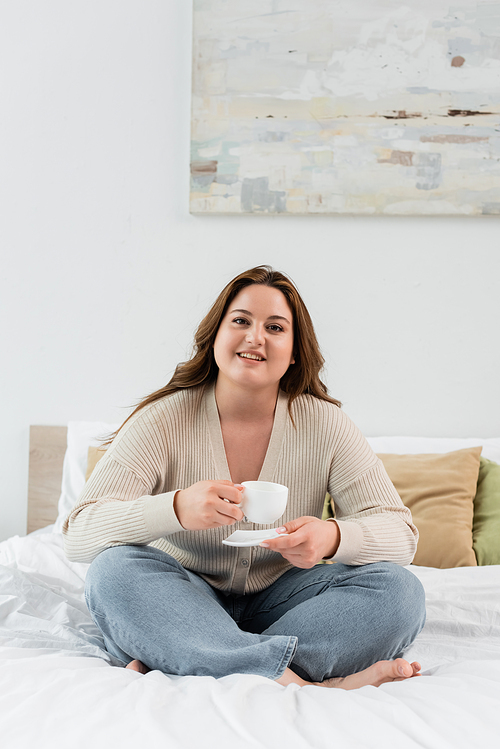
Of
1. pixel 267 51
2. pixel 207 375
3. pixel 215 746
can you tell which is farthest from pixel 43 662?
pixel 267 51

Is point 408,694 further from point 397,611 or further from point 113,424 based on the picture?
point 113,424

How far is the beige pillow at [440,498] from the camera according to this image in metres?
1.61

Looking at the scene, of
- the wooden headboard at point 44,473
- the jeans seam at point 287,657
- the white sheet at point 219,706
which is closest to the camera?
the white sheet at point 219,706

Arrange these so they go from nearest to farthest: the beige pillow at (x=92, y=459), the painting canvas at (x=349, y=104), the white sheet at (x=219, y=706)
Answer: the white sheet at (x=219, y=706), the beige pillow at (x=92, y=459), the painting canvas at (x=349, y=104)

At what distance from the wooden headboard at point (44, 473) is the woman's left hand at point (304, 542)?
4.46 feet

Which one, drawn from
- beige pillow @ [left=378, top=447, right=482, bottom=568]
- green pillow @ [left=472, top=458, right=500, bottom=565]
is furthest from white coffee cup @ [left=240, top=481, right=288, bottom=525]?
green pillow @ [left=472, top=458, right=500, bottom=565]

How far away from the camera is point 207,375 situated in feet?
4.49

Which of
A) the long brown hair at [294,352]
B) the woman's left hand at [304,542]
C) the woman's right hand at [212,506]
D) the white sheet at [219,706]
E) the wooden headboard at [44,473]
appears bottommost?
the wooden headboard at [44,473]

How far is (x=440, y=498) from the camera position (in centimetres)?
168

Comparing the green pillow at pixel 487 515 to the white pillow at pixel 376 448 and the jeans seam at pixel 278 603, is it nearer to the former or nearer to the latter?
the white pillow at pixel 376 448

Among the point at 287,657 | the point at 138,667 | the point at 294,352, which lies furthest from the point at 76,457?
the point at 287,657

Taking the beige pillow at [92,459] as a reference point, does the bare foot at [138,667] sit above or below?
below

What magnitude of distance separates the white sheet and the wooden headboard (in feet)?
3.72

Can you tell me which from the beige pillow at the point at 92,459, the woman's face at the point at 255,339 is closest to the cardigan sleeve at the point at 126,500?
the woman's face at the point at 255,339
